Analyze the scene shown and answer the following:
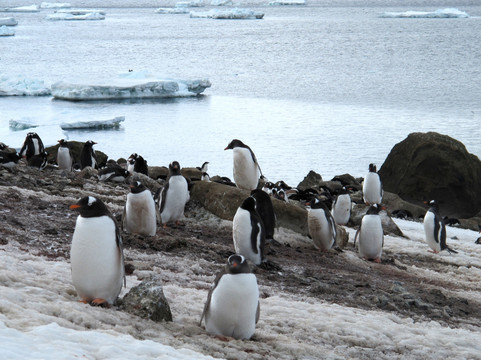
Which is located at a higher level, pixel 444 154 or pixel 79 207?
pixel 79 207

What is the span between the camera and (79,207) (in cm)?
466

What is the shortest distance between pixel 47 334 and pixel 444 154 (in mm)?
14080

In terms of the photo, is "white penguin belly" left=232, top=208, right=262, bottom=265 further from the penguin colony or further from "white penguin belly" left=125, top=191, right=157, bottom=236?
"white penguin belly" left=125, top=191, right=157, bottom=236

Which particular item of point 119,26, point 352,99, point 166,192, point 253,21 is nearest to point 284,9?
point 253,21

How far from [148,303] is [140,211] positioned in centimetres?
281

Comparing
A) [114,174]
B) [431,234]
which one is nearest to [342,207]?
[431,234]

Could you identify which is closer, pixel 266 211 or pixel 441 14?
pixel 266 211

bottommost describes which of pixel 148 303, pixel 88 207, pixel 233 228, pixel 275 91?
pixel 275 91

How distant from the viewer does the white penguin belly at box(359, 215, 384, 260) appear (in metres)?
8.83

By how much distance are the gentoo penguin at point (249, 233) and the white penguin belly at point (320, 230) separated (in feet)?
5.89

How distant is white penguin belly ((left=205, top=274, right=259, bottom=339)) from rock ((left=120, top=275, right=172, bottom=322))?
30 cm

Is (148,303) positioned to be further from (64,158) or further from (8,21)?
(8,21)

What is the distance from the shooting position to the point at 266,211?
26.6ft

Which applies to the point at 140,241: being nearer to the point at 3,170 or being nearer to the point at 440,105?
the point at 3,170
